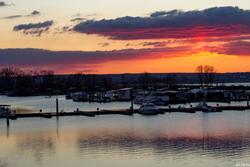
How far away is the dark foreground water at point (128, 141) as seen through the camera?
30047 mm

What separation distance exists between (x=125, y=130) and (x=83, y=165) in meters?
17.3

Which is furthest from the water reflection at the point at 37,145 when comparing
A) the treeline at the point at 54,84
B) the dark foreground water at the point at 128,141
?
the treeline at the point at 54,84

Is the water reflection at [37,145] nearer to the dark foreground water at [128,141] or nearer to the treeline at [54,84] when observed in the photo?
the dark foreground water at [128,141]

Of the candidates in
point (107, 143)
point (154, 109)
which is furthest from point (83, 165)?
point (154, 109)

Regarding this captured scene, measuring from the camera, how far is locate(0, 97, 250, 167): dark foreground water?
3005 cm

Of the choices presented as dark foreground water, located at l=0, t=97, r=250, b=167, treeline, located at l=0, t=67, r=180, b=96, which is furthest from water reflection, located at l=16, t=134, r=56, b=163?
treeline, located at l=0, t=67, r=180, b=96

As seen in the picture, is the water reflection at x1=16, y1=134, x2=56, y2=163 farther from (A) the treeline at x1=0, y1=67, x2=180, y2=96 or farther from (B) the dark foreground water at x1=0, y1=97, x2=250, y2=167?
(A) the treeline at x1=0, y1=67, x2=180, y2=96

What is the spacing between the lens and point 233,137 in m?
39.4

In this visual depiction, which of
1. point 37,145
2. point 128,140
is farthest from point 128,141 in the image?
point 37,145

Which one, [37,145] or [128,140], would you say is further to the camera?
[128,140]

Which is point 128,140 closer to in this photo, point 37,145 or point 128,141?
point 128,141

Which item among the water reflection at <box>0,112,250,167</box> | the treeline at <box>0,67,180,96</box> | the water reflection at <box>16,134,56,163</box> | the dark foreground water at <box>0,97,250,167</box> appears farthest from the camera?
the treeline at <box>0,67,180,96</box>

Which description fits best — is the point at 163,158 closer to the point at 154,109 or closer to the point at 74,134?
the point at 74,134

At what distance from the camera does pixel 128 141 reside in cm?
3812
